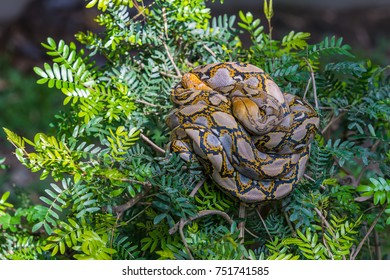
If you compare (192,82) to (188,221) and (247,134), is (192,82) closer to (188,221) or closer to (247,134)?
(247,134)

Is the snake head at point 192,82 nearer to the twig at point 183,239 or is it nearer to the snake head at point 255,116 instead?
the snake head at point 255,116

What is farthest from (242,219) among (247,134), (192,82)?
(192,82)

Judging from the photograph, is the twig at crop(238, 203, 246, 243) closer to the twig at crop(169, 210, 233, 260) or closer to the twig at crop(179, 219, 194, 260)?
the twig at crop(169, 210, 233, 260)

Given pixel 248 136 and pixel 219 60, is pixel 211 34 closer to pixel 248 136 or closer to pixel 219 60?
pixel 219 60

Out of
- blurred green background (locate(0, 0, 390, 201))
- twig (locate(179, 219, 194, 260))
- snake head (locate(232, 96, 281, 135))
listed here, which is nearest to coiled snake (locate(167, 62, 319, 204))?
snake head (locate(232, 96, 281, 135))

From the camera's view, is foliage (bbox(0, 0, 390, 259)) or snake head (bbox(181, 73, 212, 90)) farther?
snake head (bbox(181, 73, 212, 90))
